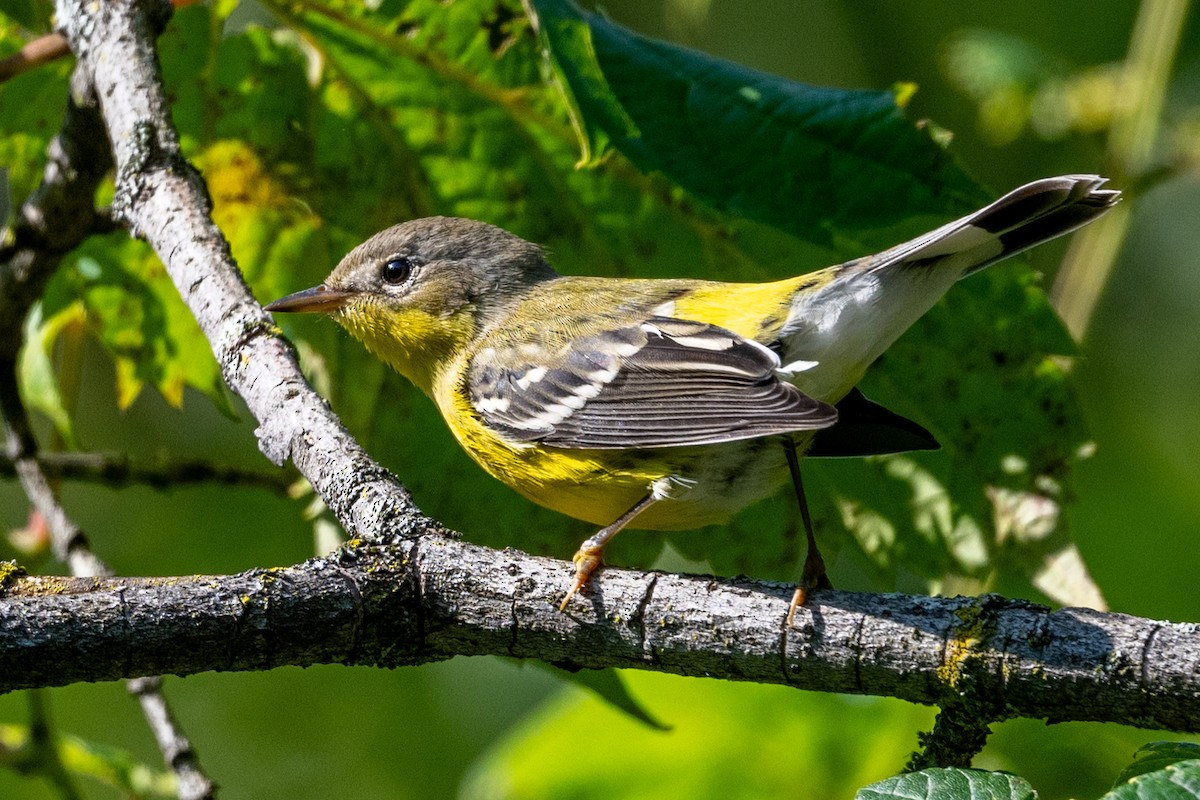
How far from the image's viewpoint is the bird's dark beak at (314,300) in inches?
139

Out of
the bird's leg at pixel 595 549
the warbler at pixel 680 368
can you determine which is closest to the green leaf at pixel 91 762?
the warbler at pixel 680 368

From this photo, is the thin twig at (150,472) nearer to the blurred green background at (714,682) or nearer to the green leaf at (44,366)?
the green leaf at (44,366)

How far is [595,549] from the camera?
110 inches

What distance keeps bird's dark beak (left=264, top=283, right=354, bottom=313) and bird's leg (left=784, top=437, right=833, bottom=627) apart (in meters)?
1.46

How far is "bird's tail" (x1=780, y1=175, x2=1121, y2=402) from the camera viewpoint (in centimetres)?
292

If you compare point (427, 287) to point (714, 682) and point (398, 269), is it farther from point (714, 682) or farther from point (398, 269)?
point (714, 682)

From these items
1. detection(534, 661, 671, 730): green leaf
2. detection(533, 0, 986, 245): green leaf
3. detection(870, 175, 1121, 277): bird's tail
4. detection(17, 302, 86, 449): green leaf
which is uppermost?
detection(533, 0, 986, 245): green leaf

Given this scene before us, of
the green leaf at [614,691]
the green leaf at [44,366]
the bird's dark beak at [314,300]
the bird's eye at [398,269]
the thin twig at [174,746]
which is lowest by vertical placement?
the thin twig at [174,746]

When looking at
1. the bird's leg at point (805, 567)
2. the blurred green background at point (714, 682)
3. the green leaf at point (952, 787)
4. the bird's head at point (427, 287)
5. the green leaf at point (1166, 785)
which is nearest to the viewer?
the green leaf at point (1166, 785)

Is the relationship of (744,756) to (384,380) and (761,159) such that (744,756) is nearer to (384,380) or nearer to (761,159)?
(384,380)

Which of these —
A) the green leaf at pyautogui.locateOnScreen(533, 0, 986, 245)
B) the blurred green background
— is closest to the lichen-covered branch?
the green leaf at pyautogui.locateOnScreen(533, 0, 986, 245)

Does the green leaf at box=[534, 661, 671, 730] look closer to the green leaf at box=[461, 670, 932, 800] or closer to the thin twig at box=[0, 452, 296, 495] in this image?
the green leaf at box=[461, 670, 932, 800]

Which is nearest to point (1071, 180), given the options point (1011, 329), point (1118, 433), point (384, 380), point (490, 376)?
point (1011, 329)

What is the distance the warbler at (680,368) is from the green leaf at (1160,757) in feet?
3.14
